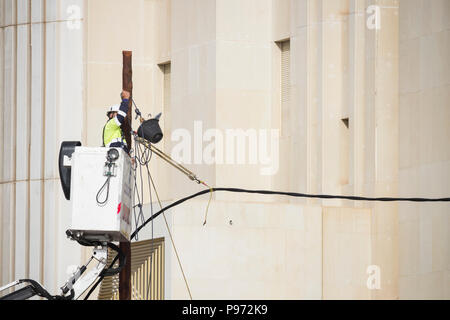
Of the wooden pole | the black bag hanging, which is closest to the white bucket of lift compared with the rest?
the wooden pole

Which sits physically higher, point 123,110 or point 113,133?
point 123,110

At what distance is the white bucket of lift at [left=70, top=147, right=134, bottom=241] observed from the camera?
1903cm

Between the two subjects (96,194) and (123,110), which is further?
(123,110)

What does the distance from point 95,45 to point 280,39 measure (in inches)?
206

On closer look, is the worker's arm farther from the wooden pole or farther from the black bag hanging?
the black bag hanging

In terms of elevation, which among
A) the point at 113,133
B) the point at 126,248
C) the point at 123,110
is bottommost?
the point at 126,248

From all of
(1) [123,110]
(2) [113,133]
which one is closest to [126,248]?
(2) [113,133]

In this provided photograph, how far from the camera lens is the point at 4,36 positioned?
33.0 metres

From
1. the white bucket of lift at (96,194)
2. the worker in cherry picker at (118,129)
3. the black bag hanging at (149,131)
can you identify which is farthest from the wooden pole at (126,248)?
the white bucket of lift at (96,194)

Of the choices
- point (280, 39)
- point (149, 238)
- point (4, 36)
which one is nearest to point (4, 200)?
point (4, 36)

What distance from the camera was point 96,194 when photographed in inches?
754

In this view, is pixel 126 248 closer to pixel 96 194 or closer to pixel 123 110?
pixel 96 194

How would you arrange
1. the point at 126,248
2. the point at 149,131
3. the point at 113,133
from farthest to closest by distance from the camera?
1. the point at 113,133
2. the point at 149,131
3. the point at 126,248

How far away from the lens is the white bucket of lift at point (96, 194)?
19.0m
